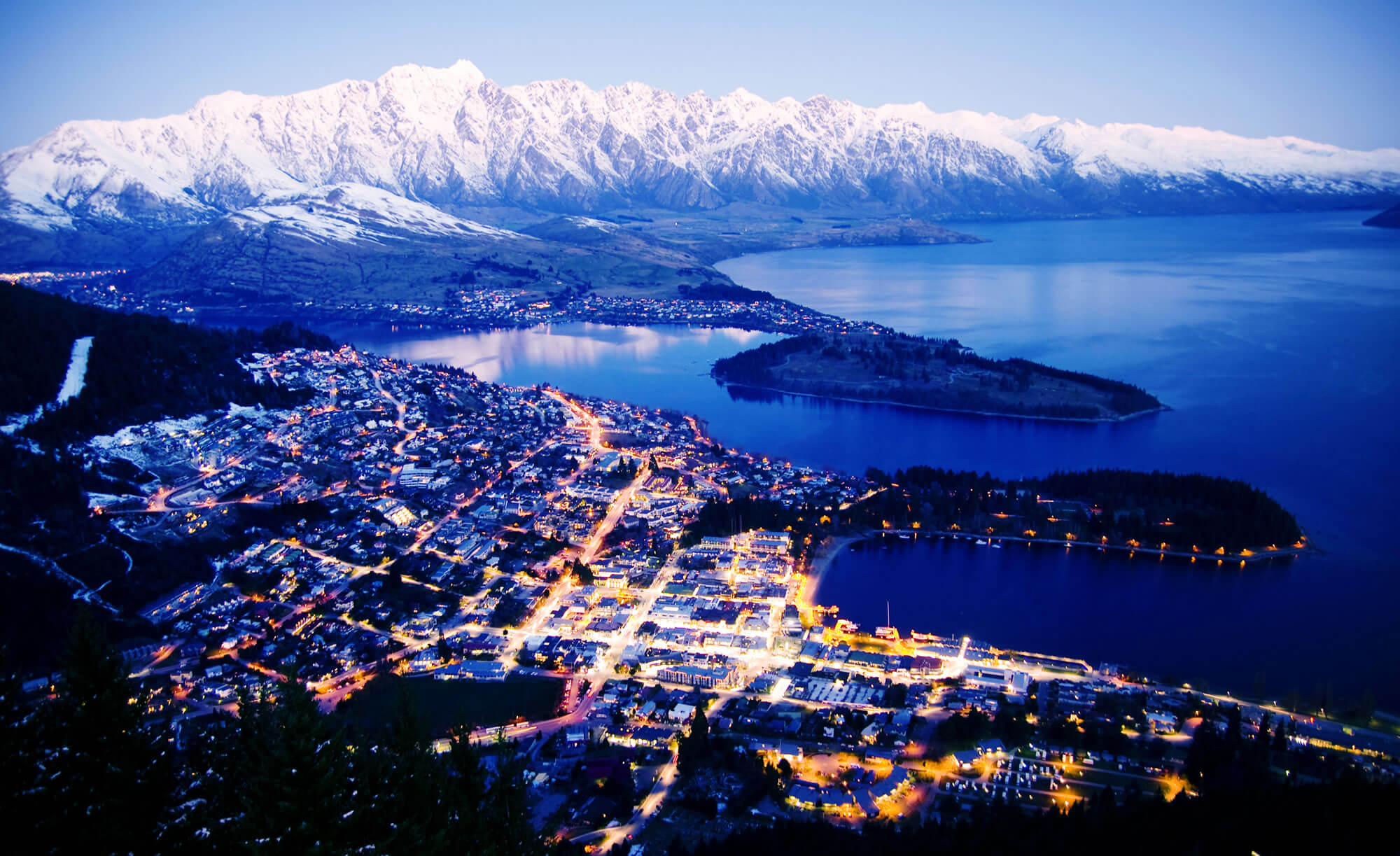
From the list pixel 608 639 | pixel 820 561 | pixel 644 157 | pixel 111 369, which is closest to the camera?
pixel 608 639

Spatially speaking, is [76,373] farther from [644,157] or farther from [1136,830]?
[644,157]

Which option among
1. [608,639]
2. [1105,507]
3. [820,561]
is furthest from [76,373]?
[1105,507]

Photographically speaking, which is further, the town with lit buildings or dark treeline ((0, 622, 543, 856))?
the town with lit buildings

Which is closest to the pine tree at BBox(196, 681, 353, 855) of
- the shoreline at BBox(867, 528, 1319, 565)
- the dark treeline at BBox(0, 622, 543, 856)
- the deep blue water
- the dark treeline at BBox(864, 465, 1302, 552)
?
the dark treeline at BBox(0, 622, 543, 856)

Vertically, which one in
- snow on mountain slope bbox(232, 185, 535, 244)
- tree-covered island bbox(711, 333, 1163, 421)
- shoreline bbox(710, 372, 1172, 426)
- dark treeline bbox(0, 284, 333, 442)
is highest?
snow on mountain slope bbox(232, 185, 535, 244)

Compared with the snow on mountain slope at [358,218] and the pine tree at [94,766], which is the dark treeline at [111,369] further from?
the snow on mountain slope at [358,218]

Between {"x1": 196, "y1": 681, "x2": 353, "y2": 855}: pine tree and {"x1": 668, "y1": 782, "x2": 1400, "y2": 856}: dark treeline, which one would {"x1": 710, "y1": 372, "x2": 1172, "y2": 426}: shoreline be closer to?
{"x1": 668, "y1": 782, "x2": 1400, "y2": 856}: dark treeline

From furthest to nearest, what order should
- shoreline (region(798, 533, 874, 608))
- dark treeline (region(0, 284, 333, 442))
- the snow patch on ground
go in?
the snow patch on ground < dark treeline (region(0, 284, 333, 442)) < shoreline (region(798, 533, 874, 608))
